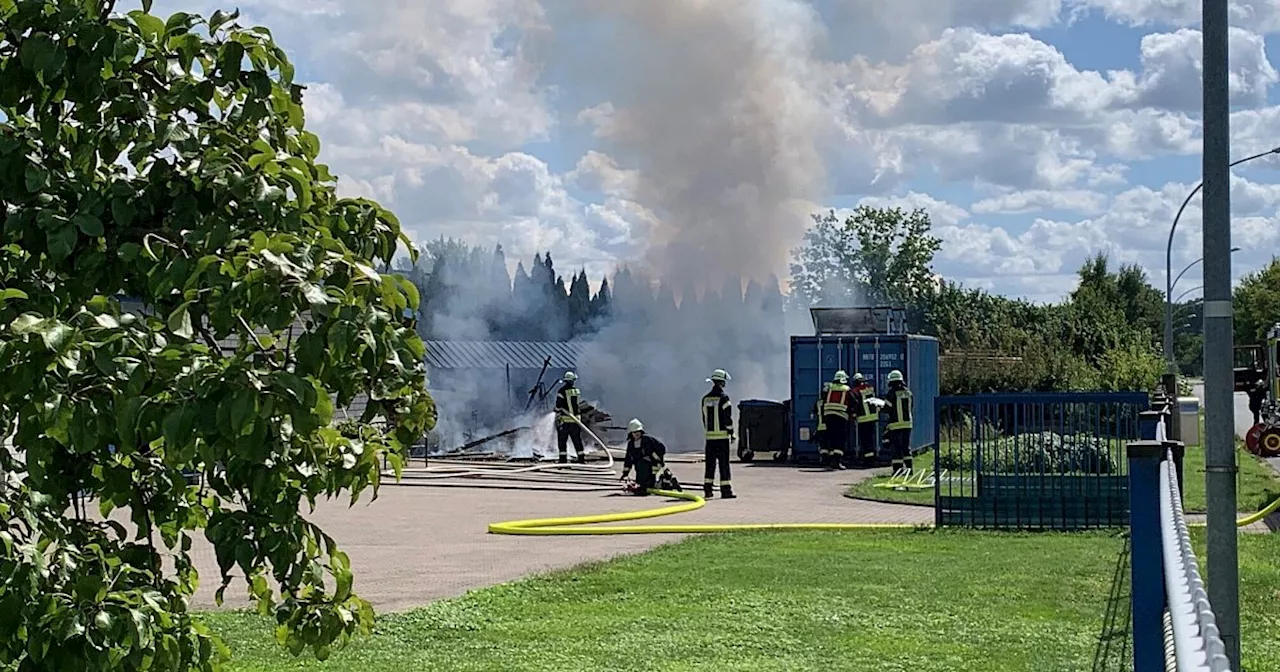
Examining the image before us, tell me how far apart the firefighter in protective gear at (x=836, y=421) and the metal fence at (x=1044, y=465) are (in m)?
10.1

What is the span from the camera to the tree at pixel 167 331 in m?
2.72

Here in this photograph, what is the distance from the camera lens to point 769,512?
59.8 feet

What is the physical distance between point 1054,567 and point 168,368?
33.8 ft

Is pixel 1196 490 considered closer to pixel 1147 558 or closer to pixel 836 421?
pixel 836 421

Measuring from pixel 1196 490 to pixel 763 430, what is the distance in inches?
404

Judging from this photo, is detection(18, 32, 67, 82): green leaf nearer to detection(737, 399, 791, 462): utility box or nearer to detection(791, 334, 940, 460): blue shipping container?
detection(791, 334, 940, 460): blue shipping container

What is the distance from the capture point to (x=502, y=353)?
126 feet

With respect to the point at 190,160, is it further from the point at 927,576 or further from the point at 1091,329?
the point at 1091,329

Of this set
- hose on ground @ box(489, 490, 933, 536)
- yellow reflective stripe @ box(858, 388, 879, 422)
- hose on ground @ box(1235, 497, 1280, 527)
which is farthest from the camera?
yellow reflective stripe @ box(858, 388, 879, 422)

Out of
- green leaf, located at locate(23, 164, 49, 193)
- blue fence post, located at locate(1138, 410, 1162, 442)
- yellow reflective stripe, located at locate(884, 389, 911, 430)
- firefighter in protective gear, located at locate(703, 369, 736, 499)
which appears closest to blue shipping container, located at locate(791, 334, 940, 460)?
yellow reflective stripe, located at locate(884, 389, 911, 430)

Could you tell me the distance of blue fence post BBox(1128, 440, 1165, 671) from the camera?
4.23 meters

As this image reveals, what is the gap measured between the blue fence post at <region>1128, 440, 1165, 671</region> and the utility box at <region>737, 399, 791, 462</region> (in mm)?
23504

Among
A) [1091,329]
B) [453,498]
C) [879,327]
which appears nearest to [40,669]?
[453,498]

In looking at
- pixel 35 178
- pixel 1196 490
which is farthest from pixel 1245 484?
pixel 35 178
